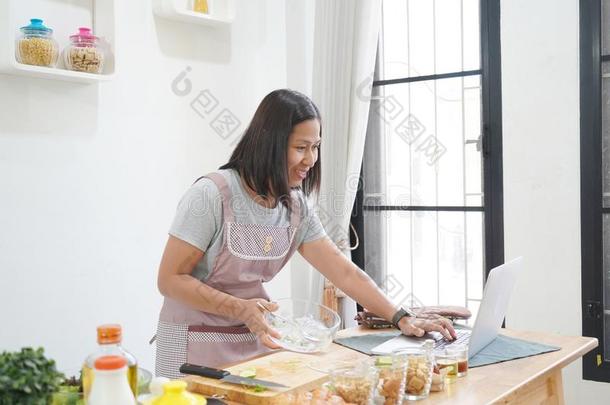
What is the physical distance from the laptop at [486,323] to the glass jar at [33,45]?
5.14 feet

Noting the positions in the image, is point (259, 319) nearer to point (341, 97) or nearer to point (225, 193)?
point (225, 193)

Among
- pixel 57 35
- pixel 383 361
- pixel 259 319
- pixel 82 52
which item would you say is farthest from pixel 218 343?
pixel 57 35

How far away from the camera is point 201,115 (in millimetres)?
3393

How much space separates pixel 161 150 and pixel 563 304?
187cm

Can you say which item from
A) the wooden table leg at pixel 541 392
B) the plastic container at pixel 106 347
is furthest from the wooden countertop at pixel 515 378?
the plastic container at pixel 106 347

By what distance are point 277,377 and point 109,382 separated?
0.62m

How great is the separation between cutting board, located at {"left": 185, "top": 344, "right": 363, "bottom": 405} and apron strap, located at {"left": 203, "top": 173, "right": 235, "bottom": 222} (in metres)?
0.46

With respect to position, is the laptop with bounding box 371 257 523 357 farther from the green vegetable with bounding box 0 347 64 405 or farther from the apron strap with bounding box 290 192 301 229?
the green vegetable with bounding box 0 347 64 405

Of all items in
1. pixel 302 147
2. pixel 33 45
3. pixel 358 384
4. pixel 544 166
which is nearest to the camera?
pixel 358 384

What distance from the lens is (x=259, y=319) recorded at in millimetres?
1878

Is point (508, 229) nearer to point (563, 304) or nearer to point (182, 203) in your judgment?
point (563, 304)

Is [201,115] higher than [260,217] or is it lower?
higher

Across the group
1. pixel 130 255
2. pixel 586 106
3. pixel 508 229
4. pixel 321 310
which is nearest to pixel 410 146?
pixel 508 229

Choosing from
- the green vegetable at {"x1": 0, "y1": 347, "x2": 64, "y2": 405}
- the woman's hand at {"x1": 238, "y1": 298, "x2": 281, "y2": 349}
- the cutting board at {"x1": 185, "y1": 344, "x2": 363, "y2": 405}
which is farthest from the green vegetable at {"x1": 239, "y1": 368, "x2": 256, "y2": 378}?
the green vegetable at {"x1": 0, "y1": 347, "x2": 64, "y2": 405}
